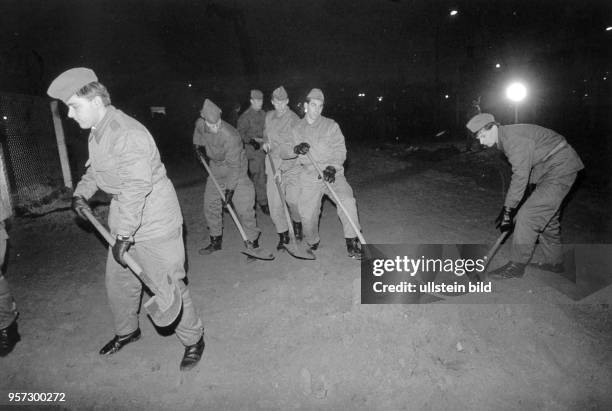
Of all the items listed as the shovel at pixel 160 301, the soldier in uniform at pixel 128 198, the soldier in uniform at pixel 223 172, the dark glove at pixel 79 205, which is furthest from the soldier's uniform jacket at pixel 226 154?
the shovel at pixel 160 301

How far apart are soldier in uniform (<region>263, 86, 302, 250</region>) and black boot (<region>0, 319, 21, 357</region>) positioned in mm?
2984

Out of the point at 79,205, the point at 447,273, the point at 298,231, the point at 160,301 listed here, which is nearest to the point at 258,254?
the point at 298,231

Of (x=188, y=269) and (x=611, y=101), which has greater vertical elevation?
(x=611, y=101)

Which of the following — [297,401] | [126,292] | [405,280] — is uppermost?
[126,292]

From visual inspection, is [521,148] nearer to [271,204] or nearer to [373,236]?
[373,236]

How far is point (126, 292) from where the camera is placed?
2947 mm

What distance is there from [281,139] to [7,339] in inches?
146

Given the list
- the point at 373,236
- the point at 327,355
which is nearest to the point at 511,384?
the point at 327,355

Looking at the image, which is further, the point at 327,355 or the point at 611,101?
the point at 611,101

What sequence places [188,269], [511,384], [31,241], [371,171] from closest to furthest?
[511,384]
[188,269]
[31,241]
[371,171]

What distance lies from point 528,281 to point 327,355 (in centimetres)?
249

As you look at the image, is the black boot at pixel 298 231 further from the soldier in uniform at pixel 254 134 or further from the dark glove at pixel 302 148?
the soldier in uniform at pixel 254 134

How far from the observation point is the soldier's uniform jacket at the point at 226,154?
4.63 meters

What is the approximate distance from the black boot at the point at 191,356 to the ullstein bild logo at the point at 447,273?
5.19 feet
